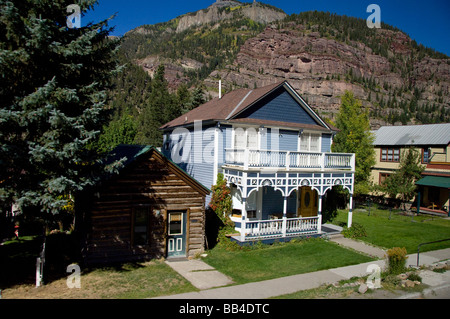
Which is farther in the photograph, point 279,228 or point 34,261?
point 279,228

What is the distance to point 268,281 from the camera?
35.2 ft

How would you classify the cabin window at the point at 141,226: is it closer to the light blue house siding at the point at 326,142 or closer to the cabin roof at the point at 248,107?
the cabin roof at the point at 248,107

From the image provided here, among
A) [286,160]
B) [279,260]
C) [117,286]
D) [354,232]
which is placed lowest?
[279,260]

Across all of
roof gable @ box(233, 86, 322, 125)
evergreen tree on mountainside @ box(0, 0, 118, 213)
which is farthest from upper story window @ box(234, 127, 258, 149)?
evergreen tree on mountainside @ box(0, 0, 118, 213)

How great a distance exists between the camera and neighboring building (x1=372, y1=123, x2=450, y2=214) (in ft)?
87.7

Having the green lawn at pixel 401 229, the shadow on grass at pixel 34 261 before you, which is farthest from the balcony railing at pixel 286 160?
the shadow on grass at pixel 34 261

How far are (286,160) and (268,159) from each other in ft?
3.30

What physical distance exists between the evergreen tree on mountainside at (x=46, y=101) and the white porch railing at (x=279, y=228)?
8.50 m

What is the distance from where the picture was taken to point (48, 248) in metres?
13.4

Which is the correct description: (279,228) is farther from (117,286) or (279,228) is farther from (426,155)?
(426,155)

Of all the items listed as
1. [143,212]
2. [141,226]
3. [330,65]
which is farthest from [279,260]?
[330,65]

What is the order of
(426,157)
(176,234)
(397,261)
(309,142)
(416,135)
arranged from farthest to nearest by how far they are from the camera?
(416,135) < (426,157) < (309,142) < (176,234) < (397,261)
